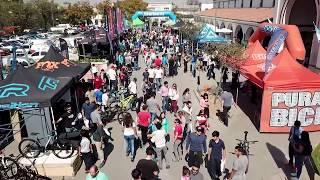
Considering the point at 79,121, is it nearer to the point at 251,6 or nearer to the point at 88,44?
the point at 88,44

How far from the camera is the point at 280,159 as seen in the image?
10.3 metres

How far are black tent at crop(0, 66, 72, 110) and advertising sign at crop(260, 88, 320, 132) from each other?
705 cm

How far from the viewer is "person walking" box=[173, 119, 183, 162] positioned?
9.32 meters

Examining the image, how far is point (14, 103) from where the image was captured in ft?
30.5

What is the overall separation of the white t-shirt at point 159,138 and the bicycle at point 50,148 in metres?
2.48

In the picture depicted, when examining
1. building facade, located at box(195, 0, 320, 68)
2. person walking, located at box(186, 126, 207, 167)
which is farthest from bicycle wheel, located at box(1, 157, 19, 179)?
building facade, located at box(195, 0, 320, 68)

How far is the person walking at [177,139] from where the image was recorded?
932cm

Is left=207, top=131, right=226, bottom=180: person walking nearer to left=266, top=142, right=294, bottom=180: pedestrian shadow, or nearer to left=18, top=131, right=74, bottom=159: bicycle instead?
left=266, top=142, right=294, bottom=180: pedestrian shadow

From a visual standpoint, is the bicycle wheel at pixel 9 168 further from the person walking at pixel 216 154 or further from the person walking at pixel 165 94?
the person walking at pixel 165 94

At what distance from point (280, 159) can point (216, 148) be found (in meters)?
3.24

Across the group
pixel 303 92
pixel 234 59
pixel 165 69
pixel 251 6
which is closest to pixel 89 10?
pixel 251 6

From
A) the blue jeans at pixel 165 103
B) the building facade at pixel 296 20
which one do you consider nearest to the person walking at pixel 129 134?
the blue jeans at pixel 165 103

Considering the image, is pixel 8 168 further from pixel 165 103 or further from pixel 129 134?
pixel 165 103

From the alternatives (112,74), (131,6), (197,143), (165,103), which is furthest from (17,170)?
(131,6)
